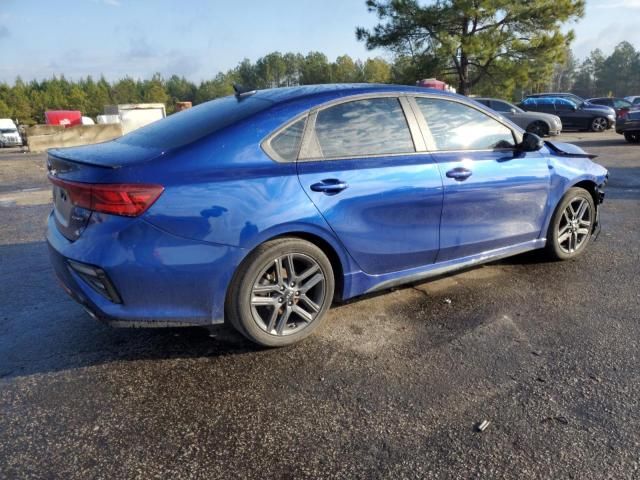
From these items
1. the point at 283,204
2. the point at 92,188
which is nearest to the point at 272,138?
the point at 283,204

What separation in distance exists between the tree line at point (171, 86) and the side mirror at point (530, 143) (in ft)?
260

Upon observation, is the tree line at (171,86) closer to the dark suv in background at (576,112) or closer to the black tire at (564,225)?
the dark suv in background at (576,112)

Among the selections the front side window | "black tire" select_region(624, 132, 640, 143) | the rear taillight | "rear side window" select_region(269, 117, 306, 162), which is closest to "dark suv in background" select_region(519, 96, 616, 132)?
"black tire" select_region(624, 132, 640, 143)

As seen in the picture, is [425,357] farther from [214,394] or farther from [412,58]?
[412,58]

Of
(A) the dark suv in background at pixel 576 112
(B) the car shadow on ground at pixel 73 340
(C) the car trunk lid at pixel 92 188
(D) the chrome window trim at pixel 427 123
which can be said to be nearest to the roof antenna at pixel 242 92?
(C) the car trunk lid at pixel 92 188

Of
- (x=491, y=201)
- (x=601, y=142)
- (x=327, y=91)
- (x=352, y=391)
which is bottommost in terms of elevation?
(x=601, y=142)

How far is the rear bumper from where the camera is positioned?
8.56ft

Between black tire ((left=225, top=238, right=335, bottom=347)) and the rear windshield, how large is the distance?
2.59 feet

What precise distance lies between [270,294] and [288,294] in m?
0.12

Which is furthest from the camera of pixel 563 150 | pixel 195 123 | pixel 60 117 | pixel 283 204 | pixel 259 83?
pixel 259 83

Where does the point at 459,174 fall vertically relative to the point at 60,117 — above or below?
above

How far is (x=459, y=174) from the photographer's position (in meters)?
3.64

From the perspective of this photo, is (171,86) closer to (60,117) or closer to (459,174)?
(60,117)

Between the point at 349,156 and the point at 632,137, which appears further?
the point at 632,137
